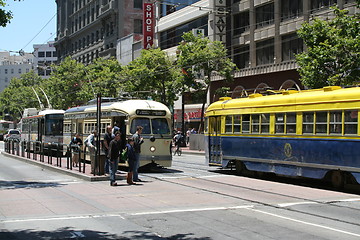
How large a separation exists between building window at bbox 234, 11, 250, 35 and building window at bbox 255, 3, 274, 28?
1500 mm

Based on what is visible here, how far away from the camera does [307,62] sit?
29859mm

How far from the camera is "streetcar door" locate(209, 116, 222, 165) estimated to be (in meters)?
22.4

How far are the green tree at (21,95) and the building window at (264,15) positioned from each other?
49570mm

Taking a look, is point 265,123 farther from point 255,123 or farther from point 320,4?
point 320,4

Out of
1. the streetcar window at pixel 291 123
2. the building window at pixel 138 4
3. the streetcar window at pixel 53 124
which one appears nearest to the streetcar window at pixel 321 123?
the streetcar window at pixel 291 123

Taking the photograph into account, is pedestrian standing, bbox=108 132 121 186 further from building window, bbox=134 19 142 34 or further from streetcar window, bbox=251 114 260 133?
building window, bbox=134 19 142 34

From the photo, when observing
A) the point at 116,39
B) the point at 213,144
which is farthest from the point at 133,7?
the point at 213,144

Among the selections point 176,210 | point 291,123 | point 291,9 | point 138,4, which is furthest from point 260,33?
point 138,4

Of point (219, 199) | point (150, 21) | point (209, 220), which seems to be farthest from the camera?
point (150, 21)

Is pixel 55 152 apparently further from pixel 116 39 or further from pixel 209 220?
pixel 116 39

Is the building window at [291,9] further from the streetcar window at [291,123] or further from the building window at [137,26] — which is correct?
the building window at [137,26]

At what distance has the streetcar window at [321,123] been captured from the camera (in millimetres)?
Answer: 16750

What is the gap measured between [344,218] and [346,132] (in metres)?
4.97

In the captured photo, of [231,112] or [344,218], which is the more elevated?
[231,112]
